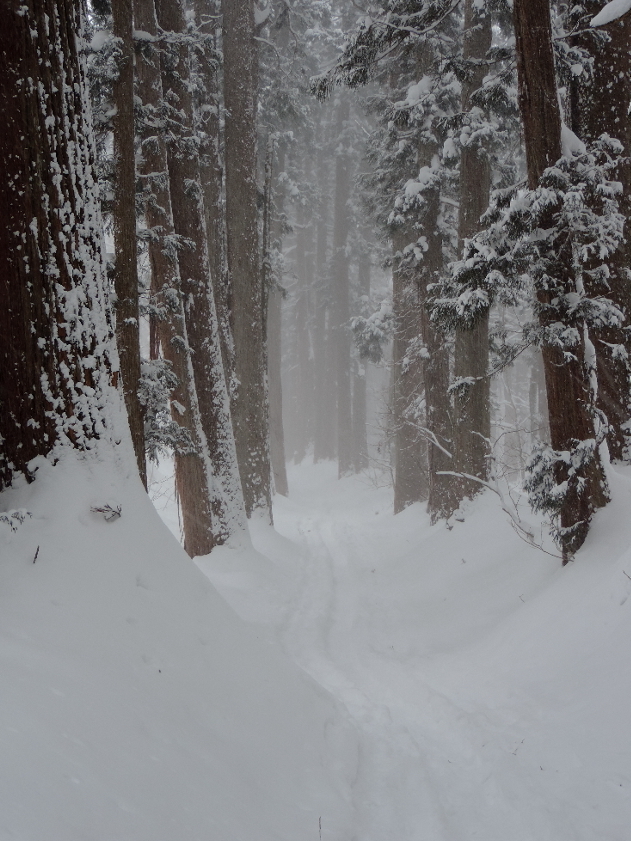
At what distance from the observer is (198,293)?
8.67 metres

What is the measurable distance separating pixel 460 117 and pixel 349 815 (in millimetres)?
9640

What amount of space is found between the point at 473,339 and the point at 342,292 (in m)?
18.6

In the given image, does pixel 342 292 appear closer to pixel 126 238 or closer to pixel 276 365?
pixel 276 365

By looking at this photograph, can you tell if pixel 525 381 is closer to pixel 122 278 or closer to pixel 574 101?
pixel 574 101

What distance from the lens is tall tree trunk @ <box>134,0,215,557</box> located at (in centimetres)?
701

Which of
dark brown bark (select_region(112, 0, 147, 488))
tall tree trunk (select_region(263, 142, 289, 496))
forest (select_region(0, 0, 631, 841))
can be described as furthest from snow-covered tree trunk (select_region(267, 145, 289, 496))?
dark brown bark (select_region(112, 0, 147, 488))

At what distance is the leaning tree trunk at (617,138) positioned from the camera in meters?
6.17

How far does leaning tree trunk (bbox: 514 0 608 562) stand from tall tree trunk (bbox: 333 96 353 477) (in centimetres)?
2079

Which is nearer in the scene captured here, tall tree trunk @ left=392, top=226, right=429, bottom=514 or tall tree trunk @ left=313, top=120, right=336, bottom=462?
tall tree trunk @ left=392, top=226, right=429, bottom=514

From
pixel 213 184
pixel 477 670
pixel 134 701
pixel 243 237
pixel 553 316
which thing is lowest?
pixel 477 670

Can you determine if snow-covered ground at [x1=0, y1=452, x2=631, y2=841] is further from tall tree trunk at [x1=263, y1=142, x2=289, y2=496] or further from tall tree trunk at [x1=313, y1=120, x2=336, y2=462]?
tall tree trunk at [x1=313, y1=120, x2=336, y2=462]

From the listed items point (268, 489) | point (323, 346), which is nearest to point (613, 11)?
point (268, 489)

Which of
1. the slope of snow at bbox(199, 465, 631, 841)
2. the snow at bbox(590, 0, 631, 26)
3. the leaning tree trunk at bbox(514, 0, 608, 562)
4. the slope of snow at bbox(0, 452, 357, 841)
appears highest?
the snow at bbox(590, 0, 631, 26)

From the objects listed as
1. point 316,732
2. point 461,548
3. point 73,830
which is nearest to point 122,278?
point 316,732
